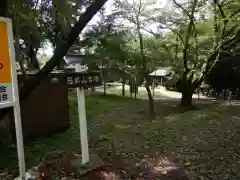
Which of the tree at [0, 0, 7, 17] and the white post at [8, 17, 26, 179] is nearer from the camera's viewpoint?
the white post at [8, 17, 26, 179]

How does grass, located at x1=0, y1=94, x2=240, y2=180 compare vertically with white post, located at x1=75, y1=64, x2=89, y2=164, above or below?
below

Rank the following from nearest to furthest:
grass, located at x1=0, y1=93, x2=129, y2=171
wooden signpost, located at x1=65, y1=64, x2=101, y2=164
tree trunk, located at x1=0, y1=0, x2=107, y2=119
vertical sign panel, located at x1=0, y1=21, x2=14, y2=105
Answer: vertical sign panel, located at x1=0, y1=21, x2=14, y2=105
wooden signpost, located at x1=65, y1=64, x2=101, y2=164
tree trunk, located at x1=0, y1=0, x2=107, y2=119
grass, located at x1=0, y1=93, x2=129, y2=171

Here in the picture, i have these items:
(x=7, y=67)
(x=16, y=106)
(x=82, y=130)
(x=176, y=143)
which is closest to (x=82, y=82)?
(x=82, y=130)

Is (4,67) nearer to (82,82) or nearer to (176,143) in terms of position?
(82,82)

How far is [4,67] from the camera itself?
3.86 m

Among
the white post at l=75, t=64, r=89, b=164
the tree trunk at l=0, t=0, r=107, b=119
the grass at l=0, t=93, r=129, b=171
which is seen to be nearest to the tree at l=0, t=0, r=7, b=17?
the tree trunk at l=0, t=0, r=107, b=119

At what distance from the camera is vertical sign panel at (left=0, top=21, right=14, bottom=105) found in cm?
383

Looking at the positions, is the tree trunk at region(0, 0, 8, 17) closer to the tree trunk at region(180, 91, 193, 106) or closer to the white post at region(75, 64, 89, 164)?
the white post at region(75, 64, 89, 164)

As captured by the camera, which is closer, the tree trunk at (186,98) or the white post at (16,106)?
the white post at (16,106)

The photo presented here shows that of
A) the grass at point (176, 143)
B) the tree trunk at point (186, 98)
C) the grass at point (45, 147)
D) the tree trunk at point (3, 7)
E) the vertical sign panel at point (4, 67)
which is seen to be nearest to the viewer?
the vertical sign panel at point (4, 67)

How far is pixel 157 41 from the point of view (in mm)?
15047

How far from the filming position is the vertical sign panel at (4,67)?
3.83 meters

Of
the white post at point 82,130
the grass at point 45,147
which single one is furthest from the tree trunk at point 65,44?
the grass at point 45,147

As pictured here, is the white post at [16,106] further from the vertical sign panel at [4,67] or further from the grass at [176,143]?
the grass at [176,143]
